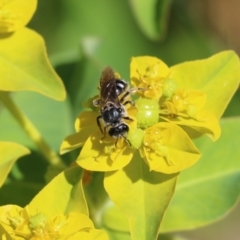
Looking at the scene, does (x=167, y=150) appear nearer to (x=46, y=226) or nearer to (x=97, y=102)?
(x=97, y=102)

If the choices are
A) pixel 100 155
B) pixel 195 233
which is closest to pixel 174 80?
pixel 100 155

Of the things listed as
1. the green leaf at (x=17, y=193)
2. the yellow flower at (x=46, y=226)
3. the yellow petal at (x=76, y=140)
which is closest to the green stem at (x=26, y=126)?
the green leaf at (x=17, y=193)

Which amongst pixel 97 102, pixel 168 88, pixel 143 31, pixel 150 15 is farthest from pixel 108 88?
pixel 143 31

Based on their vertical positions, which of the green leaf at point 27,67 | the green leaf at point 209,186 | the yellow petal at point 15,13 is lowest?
the green leaf at point 209,186

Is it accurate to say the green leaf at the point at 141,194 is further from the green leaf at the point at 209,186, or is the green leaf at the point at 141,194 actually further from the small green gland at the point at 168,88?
the green leaf at the point at 209,186

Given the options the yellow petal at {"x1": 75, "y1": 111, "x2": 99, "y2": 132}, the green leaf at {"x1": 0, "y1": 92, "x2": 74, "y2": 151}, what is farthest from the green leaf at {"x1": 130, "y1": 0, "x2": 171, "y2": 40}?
the yellow petal at {"x1": 75, "y1": 111, "x2": 99, "y2": 132}

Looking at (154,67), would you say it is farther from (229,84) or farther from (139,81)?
(229,84)
